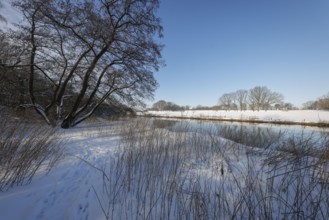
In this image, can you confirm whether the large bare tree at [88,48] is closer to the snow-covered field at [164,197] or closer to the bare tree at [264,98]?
the snow-covered field at [164,197]

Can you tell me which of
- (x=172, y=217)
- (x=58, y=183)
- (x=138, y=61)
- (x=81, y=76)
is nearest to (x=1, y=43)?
(x=81, y=76)

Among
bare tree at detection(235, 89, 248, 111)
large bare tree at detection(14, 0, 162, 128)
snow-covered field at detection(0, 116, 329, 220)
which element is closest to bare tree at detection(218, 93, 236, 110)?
bare tree at detection(235, 89, 248, 111)

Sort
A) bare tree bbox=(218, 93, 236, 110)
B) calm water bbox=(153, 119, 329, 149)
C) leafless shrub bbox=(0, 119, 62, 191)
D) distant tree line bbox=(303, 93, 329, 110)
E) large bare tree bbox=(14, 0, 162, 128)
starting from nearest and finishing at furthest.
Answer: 1. leafless shrub bbox=(0, 119, 62, 191)
2. calm water bbox=(153, 119, 329, 149)
3. large bare tree bbox=(14, 0, 162, 128)
4. distant tree line bbox=(303, 93, 329, 110)
5. bare tree bbox=(218, 93, 236, 110)

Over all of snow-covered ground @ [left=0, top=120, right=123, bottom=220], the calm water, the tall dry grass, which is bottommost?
snow-covered ground @ [left=0, top=120, right=123, bottom=220]

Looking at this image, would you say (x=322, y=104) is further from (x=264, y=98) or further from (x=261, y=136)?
(x=261, y=136)

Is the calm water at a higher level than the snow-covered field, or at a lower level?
higher

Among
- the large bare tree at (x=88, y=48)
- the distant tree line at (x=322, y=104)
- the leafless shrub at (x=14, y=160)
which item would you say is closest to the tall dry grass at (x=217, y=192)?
the leafless shrub at (x=14, y=160)

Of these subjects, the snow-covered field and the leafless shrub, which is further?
the leafless shrub

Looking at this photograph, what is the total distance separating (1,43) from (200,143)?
1249 cm

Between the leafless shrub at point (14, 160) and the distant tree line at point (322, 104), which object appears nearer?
the leafless shrub at point (14, 160)

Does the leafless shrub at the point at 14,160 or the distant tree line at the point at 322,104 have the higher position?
the distant tree line at the point at 322,104

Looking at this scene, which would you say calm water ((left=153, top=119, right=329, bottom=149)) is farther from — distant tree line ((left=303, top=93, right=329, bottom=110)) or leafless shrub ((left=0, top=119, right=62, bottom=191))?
distant tree line ((left=303, top=93, right=329, bottom=110))

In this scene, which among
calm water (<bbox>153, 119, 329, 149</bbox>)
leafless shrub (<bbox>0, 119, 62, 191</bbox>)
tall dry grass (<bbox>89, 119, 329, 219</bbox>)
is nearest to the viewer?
tall dry grass (<bbox>89, 119, 329, 219</bbox>)

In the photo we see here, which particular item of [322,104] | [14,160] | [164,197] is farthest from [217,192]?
[322,104]
